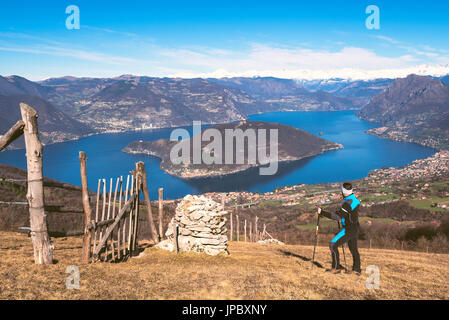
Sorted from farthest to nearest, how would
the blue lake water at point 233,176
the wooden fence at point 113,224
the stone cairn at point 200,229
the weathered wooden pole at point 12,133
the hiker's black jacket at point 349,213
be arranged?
the blue lake water at point 233,176, the stone cairn at point 200,229, the wooden fence at point 113,224, the hiker's black jacket at point 349,213, the weathered wooden pole at point 12,133

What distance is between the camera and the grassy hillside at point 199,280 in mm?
6934

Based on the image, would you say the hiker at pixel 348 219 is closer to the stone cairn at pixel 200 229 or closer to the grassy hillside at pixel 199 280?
the grassy hillside at pixel 199 280

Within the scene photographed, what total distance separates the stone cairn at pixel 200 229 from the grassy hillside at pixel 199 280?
3.18 ft

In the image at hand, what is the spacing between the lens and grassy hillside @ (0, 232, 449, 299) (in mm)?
6934

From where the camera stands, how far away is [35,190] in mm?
9195

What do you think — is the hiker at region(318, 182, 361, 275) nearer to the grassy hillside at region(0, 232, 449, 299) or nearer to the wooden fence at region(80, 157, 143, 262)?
the grassy hillside at region(0, 232, 449, 299)

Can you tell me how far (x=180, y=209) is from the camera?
1317cm

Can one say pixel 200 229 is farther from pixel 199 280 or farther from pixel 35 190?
pixel 35 190

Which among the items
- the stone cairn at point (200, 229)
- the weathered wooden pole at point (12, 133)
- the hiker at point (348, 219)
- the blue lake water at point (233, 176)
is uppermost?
the weathered wooden pole at point (12, 133)

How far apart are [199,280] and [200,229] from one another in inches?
176

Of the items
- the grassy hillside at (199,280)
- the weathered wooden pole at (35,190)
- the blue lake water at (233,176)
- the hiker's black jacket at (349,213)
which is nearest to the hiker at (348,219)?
the hiker's black jacket at (349,213)

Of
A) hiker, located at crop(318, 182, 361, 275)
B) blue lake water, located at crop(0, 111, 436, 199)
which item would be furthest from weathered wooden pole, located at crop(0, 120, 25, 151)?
blue lake water, located at crop(0, 111, 436, 199)

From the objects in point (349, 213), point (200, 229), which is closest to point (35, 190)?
point (200, 229)

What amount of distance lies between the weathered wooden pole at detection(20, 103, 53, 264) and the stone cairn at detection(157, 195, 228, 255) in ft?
16.2
